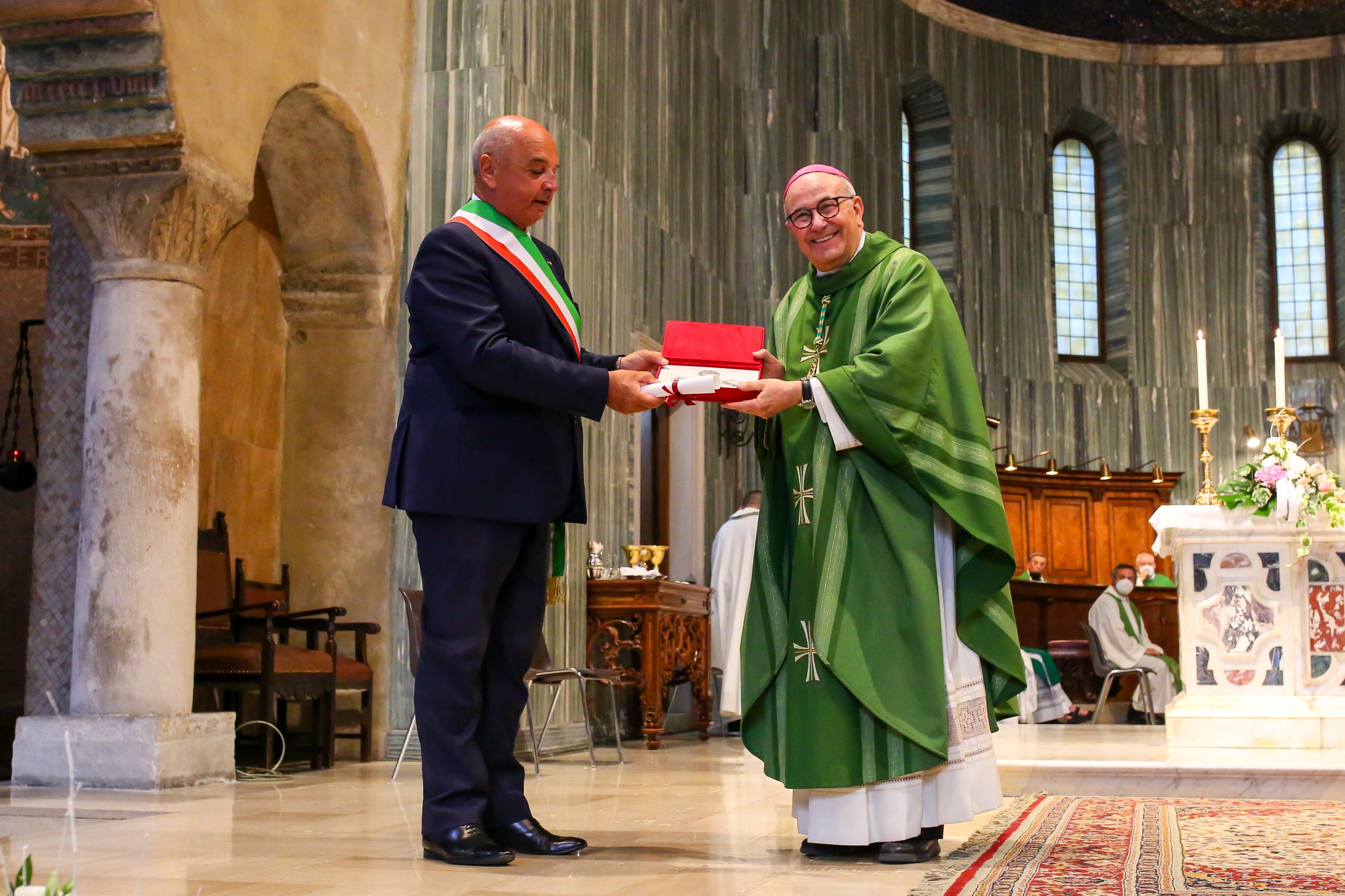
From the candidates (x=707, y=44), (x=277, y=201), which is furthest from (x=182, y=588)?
(x=707, y=44)

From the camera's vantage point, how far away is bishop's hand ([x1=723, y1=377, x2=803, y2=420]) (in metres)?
3.49

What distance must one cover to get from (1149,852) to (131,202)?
4488mm

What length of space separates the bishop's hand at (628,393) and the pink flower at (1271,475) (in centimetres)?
513

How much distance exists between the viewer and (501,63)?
7.75 m

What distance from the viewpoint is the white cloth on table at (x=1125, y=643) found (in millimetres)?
11523

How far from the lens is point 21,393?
792cm

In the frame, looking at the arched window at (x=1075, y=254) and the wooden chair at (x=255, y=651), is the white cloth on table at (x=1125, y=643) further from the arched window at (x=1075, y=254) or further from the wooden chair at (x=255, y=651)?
the arched window at (x=1075, y=254)

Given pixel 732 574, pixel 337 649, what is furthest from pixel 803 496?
pixel 732 574

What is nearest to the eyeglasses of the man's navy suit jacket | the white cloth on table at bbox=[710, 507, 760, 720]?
the man's navy suit jacket

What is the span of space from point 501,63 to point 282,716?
3.66 m

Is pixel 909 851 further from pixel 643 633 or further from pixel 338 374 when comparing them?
pixel 643 633

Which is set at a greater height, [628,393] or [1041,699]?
[628,393]

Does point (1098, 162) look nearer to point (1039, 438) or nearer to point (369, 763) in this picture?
point (1039, 438)

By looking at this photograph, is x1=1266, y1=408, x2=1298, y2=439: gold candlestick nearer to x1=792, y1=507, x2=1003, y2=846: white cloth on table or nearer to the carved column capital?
x1=792, y1=507, x2=1003, y2=846: white cloth on table
